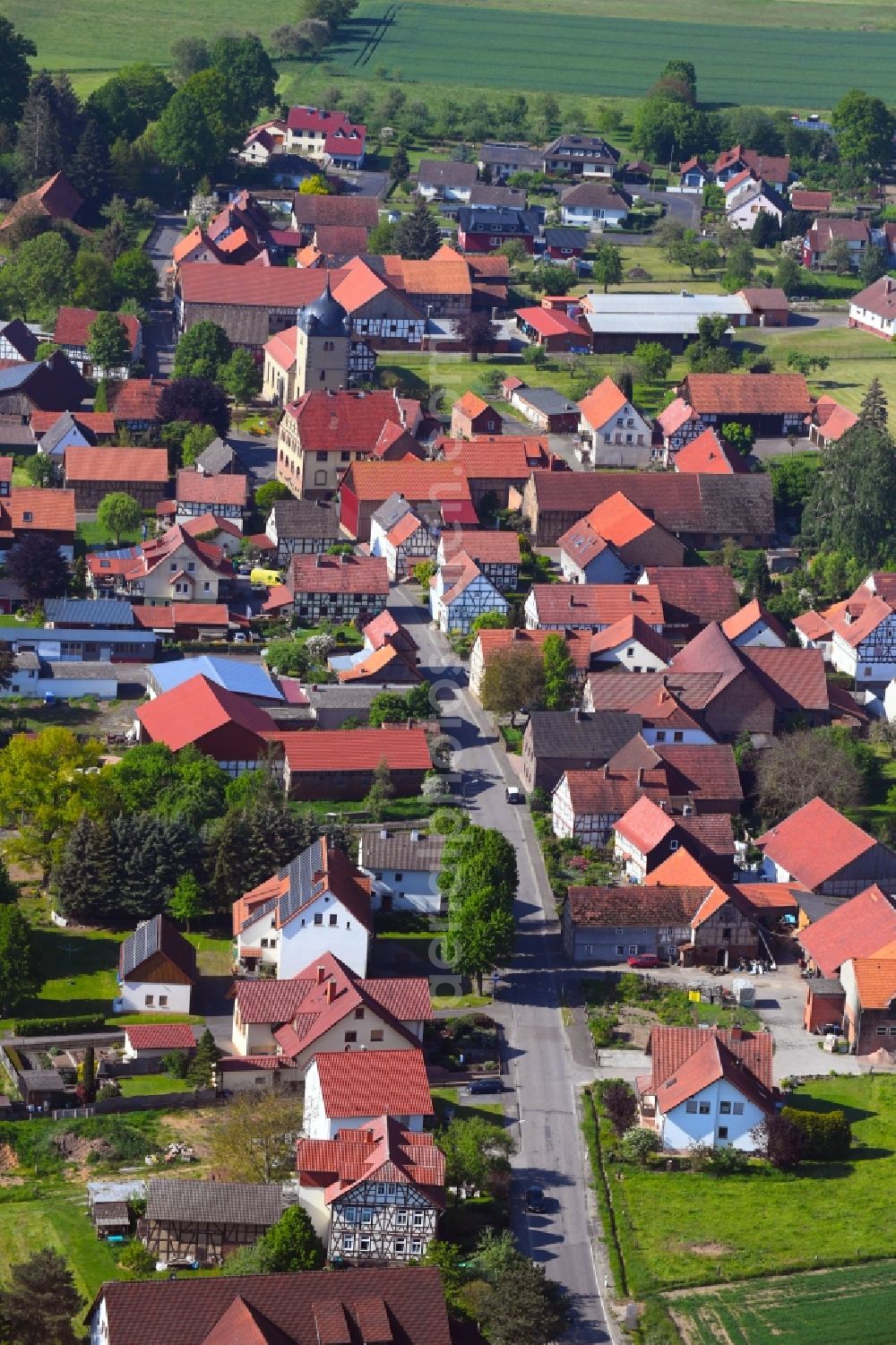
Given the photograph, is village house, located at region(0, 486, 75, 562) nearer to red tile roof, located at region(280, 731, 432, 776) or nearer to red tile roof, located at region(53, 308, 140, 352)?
red tile roof, located at region(280, 731, 432, 776)

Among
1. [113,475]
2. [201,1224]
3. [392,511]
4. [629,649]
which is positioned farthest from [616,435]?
[201,1224]

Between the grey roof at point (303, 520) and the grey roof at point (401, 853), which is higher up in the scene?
the grey roof at point (401, 853)

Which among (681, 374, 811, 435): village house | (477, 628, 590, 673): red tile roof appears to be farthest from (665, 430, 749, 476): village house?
(477, 628, 590, 673): red tile roof

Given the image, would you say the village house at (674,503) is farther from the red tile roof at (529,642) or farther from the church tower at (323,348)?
the church tower at (323,348)

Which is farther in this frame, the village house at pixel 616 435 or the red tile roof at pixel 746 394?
the red tile roof at pixel 746 394

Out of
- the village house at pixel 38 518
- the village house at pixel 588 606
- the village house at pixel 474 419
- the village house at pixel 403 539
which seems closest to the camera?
the village house at pixel 588 606

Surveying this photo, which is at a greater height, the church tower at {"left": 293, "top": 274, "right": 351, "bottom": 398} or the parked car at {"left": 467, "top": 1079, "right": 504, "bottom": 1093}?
the parked car at {"left": 467, "top": 1079, "right": 504, "bottom": 1093}

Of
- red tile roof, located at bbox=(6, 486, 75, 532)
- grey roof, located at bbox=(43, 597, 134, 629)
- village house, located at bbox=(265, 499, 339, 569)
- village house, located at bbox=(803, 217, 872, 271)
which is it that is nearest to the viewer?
grey roof, located at bbox=(43, 597, 134, 629)

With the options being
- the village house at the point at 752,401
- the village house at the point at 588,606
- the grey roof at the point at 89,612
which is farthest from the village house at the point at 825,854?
the village house at the point at 752,401
